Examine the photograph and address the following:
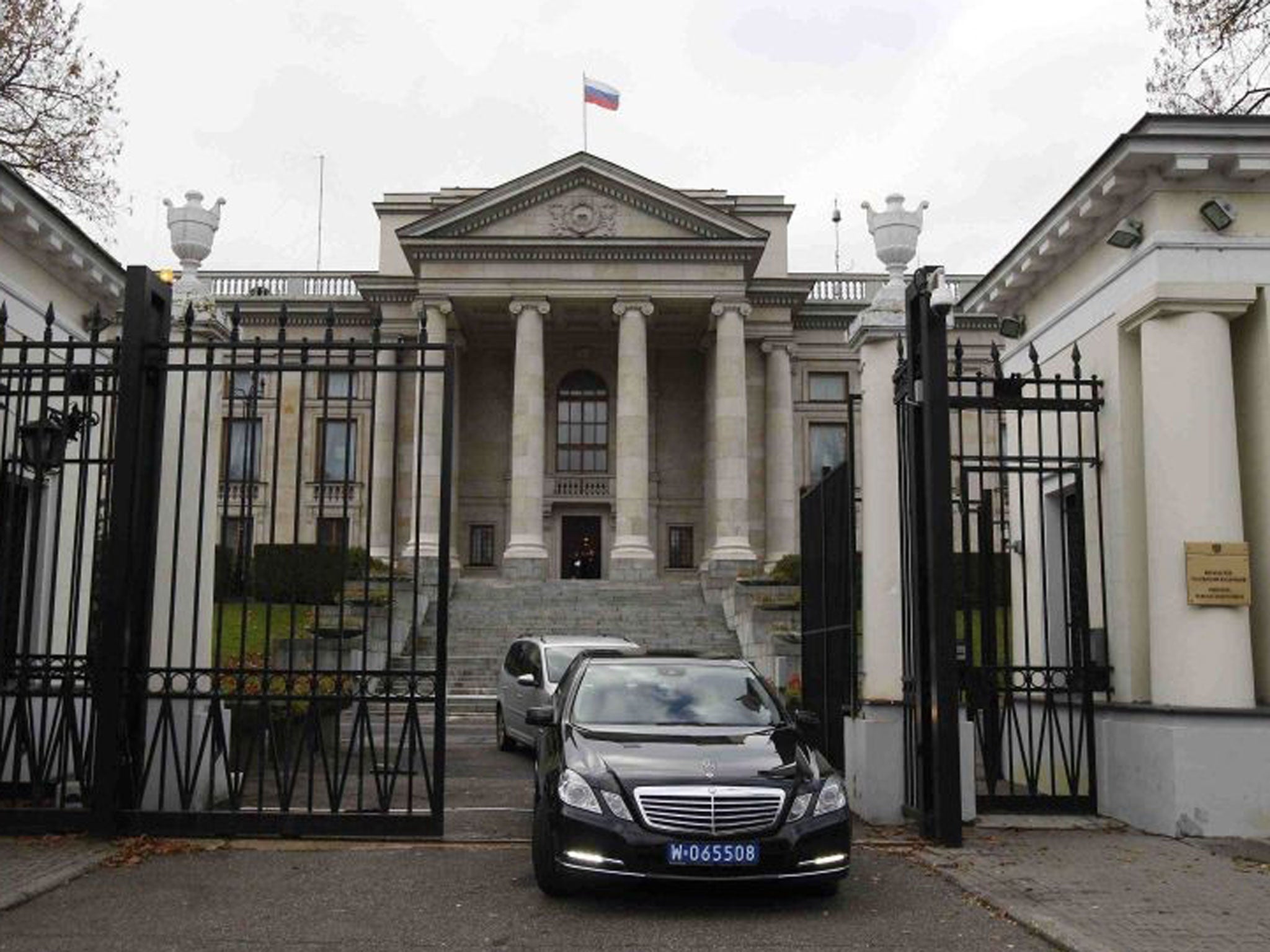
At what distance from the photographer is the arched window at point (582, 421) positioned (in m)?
47.2

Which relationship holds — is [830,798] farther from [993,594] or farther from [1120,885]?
[993,594]

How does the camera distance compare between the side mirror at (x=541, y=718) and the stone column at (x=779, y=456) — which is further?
the stone column at (x=779, y=456)

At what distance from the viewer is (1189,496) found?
11.0 metres

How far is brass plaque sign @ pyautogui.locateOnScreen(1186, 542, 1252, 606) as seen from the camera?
1076 cm

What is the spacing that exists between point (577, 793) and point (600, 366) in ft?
133

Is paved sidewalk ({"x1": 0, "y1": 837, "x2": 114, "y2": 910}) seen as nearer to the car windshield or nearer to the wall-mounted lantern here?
the wall-mounted lantern

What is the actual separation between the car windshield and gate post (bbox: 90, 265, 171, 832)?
377 centimetres

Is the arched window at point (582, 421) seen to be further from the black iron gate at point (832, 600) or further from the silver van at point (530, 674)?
the black iron gate at point (832, 600)

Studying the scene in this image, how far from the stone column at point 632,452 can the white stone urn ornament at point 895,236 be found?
27198 millimetres

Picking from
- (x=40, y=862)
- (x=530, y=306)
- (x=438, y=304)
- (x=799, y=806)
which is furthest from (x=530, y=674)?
(x=438, y=304)

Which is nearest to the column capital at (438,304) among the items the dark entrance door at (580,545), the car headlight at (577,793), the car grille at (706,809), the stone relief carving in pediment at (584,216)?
the stone relief carving in pediment at (584,216)

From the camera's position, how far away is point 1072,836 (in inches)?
414

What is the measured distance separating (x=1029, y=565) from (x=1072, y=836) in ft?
14.7

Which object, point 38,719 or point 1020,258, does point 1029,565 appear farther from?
point 38,719
